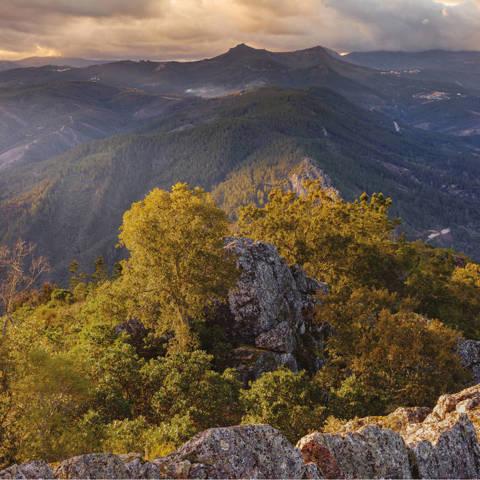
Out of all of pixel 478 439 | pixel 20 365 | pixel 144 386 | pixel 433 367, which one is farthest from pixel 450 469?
pixel 20 365

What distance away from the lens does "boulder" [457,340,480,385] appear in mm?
39219

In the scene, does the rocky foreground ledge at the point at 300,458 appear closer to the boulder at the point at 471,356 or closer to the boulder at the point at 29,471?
the boulder at the point at 29,471

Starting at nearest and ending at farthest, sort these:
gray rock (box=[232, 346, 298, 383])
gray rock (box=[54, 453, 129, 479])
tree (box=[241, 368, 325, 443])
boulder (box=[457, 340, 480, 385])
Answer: gray rock (box=[54, 453, 129, 479])
tree (box=[241, 368, 325, 443])
gray rock (box=[232, 346, 298, 383])
boulder (box=[457, 340, 480, 385])

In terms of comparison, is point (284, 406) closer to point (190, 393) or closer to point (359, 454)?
point (190, 393)

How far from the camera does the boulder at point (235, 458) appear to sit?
1424cm

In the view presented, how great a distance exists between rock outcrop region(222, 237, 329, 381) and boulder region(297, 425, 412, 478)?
1717cm

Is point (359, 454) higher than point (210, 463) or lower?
lower

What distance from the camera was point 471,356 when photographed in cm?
4025

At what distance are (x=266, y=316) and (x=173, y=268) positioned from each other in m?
12.0

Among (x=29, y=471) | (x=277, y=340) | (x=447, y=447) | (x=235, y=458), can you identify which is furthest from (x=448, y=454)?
(x=277, y=340)

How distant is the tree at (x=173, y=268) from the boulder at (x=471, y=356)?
27.6m

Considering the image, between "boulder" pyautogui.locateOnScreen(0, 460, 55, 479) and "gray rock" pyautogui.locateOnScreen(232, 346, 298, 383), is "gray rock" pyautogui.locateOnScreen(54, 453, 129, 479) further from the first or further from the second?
"gray rock" pyautogui.locateOnScreen(232, 346, 298, 383)

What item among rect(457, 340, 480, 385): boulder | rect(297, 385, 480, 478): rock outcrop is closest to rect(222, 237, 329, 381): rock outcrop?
rect(457, 340, 480, 385): boulder

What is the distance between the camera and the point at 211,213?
36.6 meters
